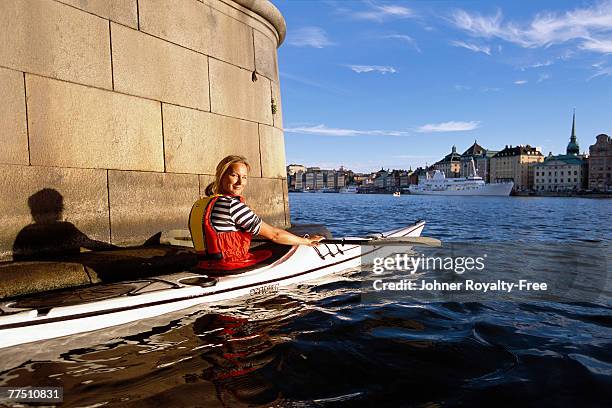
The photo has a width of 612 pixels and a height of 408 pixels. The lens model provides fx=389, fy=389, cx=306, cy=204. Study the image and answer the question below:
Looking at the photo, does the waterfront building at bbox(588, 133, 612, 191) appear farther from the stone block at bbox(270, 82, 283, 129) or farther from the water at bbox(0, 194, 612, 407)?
the water at bbox(0, 194, 612, 407)

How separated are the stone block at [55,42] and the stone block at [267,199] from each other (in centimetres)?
323

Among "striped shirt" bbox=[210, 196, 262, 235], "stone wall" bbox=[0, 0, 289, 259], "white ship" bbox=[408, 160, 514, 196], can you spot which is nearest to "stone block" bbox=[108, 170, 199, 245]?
"stone wall" bbox=[0, 0, 289, 259]

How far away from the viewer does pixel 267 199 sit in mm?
8266

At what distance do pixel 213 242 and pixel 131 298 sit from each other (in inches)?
40.6

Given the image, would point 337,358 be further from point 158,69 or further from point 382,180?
point 382,180

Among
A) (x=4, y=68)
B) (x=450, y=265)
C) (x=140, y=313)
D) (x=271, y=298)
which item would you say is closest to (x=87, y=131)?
(x=4, y=68)

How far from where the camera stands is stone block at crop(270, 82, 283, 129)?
8898 mm

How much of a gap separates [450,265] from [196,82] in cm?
587

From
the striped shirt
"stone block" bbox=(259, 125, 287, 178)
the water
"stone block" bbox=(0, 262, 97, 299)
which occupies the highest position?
"stone block" bbox=(259, 125, 287, 178)

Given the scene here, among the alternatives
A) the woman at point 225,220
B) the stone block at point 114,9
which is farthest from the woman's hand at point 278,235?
the stone block at point 114,9

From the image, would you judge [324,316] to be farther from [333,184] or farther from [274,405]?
[333,184]

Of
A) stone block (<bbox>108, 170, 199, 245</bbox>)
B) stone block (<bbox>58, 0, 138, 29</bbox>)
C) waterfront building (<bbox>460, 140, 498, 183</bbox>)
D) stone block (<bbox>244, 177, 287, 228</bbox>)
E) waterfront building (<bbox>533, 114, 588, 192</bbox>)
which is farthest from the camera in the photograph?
waterfront building (<bbox>460, 140, 498, 183</bbox>)

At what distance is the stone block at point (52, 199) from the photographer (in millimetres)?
4418

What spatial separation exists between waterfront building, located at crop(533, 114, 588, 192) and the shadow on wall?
402ft
